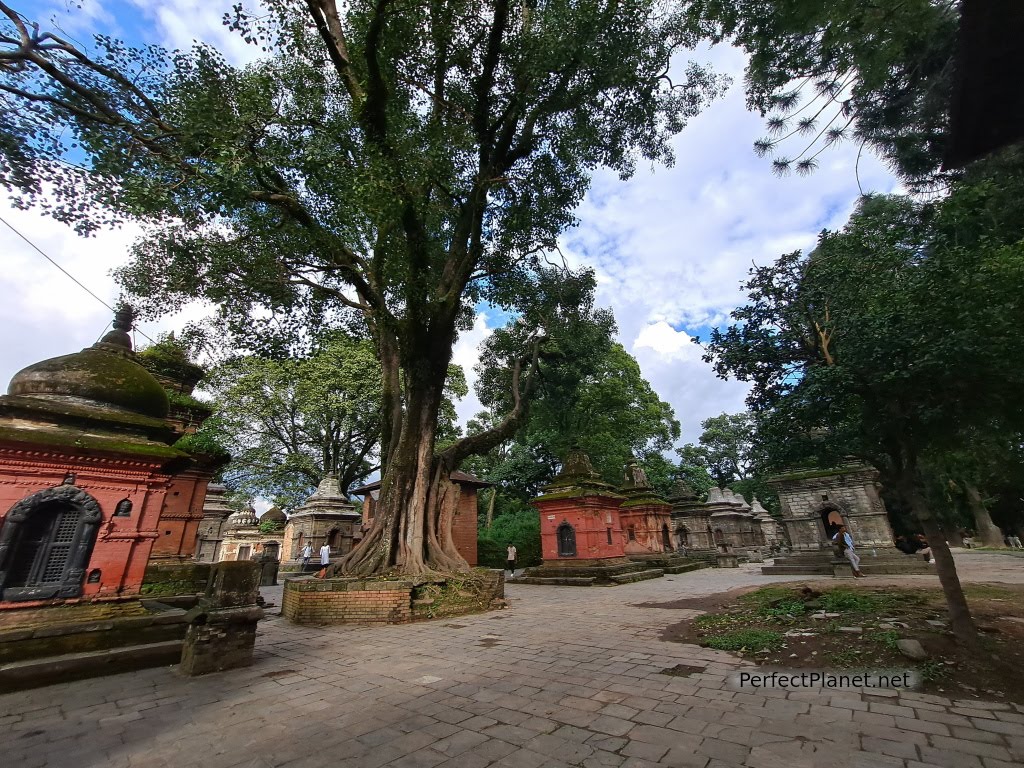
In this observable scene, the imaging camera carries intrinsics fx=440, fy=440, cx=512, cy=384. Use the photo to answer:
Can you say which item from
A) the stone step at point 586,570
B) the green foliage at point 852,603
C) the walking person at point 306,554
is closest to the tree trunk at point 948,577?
the green foliage at point 852,603

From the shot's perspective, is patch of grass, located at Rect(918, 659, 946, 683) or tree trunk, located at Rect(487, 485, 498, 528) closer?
patch of grass, located at Rect(918, 659, 946, 683)

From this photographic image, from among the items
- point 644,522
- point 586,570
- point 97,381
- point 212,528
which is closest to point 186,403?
point 97,381

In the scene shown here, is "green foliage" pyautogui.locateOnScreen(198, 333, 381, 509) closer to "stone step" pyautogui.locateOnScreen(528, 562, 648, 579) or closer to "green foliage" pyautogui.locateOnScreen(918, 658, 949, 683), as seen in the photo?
"stone step" pyautogui.locateOnScreen(528, 562, 648, 579)

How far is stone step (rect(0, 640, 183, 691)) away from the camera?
183 inches

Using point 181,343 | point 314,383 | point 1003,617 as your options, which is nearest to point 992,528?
point 1003,617

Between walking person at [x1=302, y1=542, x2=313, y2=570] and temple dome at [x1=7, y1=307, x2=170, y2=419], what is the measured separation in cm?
1323

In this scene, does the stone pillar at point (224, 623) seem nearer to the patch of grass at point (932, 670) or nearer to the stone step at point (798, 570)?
the patch of grass at point (932, 670)

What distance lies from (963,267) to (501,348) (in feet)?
54.9

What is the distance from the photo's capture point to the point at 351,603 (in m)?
8.60

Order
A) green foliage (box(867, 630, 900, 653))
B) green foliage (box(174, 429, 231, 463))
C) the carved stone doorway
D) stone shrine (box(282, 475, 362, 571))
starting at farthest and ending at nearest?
stone shrine (box(282, 475, 362, 571)), the carved stone doorway, green foliage (box(174, 429, 231, 463)), green foliage (box(867, 630, 900, 653))

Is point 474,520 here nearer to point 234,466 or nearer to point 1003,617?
point 234,466

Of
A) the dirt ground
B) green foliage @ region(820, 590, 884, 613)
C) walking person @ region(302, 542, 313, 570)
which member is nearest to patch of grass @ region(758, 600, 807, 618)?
the dirt ground

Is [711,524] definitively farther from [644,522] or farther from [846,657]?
[846,657]

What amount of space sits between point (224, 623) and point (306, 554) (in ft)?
50.0
